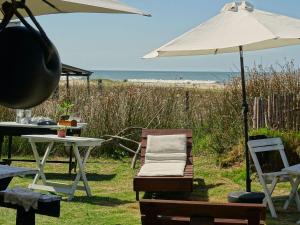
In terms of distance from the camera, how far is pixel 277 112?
11.4 meters

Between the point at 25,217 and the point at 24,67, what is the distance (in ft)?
5.39

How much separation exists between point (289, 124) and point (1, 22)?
31.4ft

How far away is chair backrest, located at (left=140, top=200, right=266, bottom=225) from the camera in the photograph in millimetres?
3691

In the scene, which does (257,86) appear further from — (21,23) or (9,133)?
(21,23)

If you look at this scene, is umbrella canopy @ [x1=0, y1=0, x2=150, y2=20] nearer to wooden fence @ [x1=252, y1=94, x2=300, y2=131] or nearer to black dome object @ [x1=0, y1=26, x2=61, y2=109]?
black dome object @ [x1=0, y1=26, x2=61, y2=109]

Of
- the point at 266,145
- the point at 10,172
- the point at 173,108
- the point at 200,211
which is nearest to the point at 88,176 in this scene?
the point at 266,145

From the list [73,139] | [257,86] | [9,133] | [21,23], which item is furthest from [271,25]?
[257,86]

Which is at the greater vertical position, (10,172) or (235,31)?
(235,31)

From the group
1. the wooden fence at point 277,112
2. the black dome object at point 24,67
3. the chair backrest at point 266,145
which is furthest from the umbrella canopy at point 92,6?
the wooden fence at point 277,112

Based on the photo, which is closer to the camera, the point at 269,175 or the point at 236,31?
the point at 236,31

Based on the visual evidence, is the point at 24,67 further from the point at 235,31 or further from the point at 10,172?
the point at 235,31

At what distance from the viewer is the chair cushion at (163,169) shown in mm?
7578

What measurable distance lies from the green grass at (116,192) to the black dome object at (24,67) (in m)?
3.94

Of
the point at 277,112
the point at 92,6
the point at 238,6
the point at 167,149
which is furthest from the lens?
the point at 277,112
